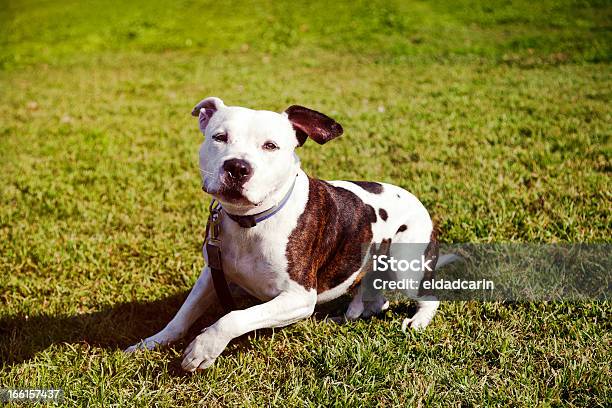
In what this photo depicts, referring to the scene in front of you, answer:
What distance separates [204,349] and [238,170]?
92 cm

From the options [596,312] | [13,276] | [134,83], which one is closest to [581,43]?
[134,83]

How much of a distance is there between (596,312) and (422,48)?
418 inches

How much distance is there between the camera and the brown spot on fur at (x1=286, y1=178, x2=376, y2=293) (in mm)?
2926

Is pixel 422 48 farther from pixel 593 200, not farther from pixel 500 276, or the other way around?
pixel 500 276

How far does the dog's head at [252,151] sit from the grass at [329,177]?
3.24 feet

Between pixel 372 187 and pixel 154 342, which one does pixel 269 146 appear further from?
pixel 154 342

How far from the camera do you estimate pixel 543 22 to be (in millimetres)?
14367

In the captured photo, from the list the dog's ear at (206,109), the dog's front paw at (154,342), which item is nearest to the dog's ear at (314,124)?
the dog's ear at (206,109)

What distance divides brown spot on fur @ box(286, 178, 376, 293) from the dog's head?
28 cm

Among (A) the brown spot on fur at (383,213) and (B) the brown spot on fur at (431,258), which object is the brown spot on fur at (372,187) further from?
(B) the brown spot on fur at (431,258)

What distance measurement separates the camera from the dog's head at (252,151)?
253cm

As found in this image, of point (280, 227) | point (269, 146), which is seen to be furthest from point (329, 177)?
point (269, 146)

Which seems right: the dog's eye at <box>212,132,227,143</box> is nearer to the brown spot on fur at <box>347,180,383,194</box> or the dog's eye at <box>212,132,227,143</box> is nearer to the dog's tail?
the brown spot on fur at <box>347,180,383,194</box>

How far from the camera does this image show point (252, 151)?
2.65 meters
